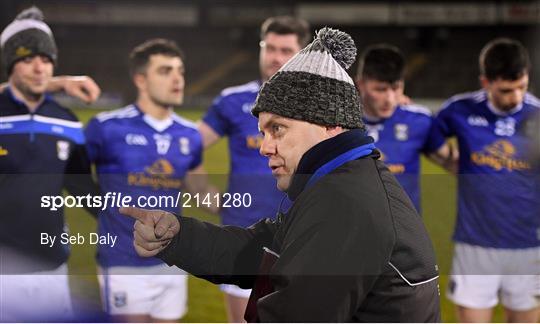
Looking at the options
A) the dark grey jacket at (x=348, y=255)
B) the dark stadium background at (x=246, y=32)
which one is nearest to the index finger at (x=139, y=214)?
the dark grey jacket at (x=348, y=255)

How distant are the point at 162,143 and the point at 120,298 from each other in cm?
84

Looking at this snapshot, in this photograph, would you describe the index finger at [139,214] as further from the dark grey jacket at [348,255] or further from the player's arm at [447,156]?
the player's arm at [447,156]

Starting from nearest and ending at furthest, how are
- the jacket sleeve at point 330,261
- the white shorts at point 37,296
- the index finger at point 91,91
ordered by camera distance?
the jacket sleeve at point 330,261, the white shorts at point 37,296, the index finger at point 91,91

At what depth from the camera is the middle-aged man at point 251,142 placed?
12.3ft

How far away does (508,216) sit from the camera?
3832 millimetres

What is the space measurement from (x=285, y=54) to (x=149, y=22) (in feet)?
74.6

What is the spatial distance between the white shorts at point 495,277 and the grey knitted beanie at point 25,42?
7.94 feet

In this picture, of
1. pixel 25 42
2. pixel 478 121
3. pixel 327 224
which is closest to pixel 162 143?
pixel 25 42

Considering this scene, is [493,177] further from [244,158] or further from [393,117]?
[244,158]

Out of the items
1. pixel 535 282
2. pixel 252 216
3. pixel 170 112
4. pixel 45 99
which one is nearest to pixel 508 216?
pixel 535 282

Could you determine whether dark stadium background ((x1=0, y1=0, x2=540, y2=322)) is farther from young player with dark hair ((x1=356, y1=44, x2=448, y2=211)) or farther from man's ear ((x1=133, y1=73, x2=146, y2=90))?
young player with dark hair ((x1=356, y1=44, x2=448, y2=211))

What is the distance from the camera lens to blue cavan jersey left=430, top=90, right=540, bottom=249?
383 centimetres

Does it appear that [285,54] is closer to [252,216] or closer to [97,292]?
[252,216]

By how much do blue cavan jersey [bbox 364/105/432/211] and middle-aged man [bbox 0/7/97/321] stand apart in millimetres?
1560
